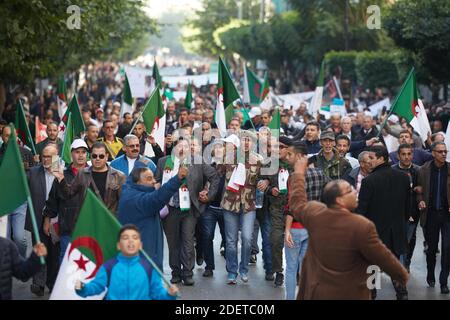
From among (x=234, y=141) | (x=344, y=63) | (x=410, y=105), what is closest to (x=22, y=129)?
(x=234, y=141)

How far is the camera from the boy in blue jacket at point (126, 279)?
24.2 ft

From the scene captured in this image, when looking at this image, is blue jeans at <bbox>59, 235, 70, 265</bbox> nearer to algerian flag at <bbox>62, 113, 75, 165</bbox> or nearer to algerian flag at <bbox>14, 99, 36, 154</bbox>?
algerian flag at <bbox>62, 113, 75, 165</bbox>

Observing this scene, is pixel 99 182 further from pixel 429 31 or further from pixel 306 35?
pixel 306 35

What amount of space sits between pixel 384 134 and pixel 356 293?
32.1 feet

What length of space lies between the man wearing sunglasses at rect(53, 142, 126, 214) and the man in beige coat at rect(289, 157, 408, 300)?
3153 millimetres

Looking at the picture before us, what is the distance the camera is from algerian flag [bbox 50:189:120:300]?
766cm

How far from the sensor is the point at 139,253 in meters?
7.71

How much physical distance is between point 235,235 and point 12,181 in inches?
149

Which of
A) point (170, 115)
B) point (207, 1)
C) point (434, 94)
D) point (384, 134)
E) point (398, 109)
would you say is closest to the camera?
point (398, 109)

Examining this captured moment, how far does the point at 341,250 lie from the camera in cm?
700

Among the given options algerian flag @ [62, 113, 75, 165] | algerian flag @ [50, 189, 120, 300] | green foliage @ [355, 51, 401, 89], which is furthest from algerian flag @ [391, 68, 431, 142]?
green foliage @ [355, 51, 401, 89]
